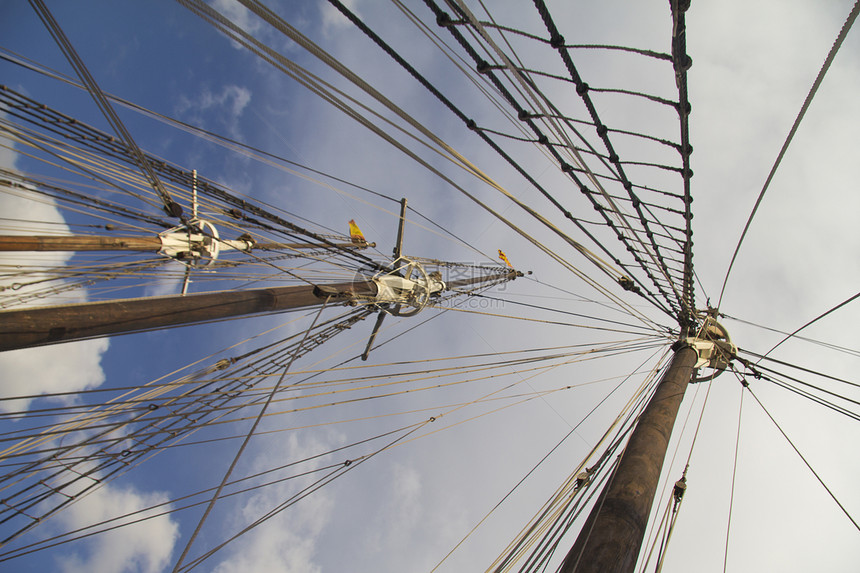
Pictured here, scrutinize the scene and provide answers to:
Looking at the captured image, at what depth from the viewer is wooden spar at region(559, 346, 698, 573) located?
290 centimetres

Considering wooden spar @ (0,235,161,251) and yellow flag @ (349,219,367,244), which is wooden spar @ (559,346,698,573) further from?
yellow flag @ (349,219,367,244)

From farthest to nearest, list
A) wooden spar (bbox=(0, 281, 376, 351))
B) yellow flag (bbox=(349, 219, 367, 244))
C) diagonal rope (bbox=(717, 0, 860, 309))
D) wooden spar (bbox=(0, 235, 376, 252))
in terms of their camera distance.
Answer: yellow flag (bbox=(349, 219, 367, 244)) → wooden spar (bbox=(0, 235, 376, 252)) → wooden spar (bbox=(0, 281, 376, 351)) → diagonal rope (bbox=(717, 0, 860, 309))

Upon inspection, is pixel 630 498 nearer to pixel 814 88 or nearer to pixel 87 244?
pixel 814 88

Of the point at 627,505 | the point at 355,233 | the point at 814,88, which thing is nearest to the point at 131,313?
the point at 627,505

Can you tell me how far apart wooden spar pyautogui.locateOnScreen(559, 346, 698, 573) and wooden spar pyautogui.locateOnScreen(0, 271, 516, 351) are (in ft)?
13.6

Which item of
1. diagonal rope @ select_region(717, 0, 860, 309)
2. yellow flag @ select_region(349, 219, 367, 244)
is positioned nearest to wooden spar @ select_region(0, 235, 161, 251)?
yellow flag @ select_region(349, 219, 367, 244)

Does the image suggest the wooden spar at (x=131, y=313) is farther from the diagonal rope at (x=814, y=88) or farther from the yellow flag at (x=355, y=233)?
the yellow flag at (x=355, y=233)

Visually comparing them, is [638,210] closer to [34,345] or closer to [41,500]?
[34,345]

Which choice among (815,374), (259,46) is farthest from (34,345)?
(815,374)

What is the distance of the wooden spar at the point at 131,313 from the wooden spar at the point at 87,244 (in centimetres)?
94

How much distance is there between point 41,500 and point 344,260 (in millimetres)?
6141

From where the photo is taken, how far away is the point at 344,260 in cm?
918

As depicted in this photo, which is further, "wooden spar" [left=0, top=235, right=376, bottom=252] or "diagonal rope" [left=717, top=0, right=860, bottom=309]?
"wooden spar" [left=0, top=235, right=376, bottom=252]

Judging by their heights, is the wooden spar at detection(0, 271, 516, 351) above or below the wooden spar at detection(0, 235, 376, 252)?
above
